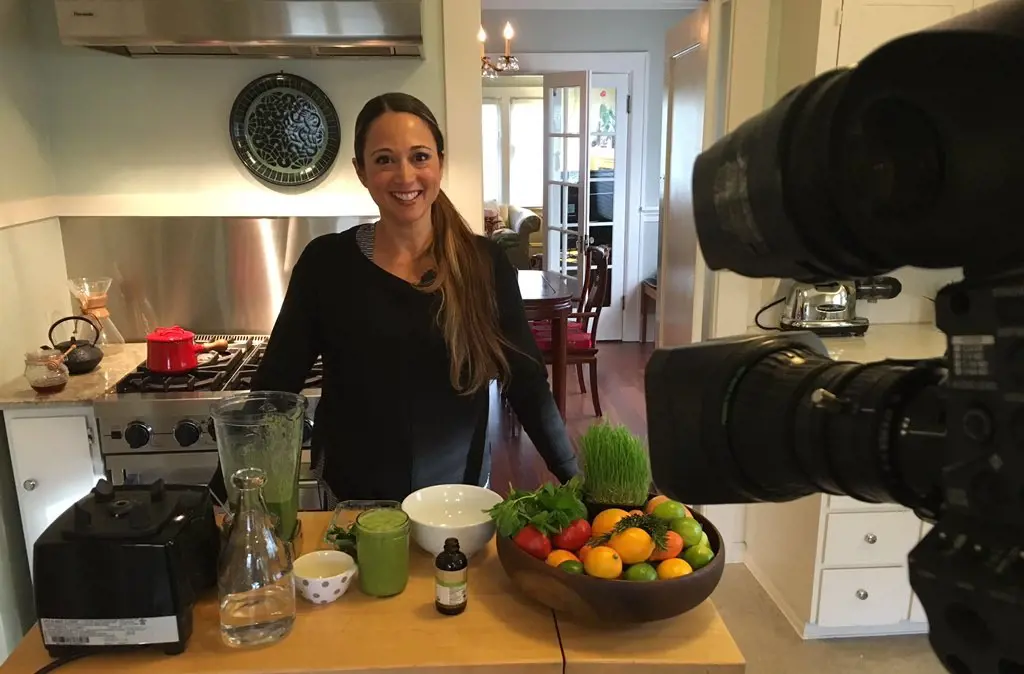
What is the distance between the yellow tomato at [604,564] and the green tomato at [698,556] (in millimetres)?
107

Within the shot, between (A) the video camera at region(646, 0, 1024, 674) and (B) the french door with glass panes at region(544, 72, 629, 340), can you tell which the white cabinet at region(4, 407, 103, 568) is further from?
(B) the french door with glass panes at region(544, 72, 629, 340)

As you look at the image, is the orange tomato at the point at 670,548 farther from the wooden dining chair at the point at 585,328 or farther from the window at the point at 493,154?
the window at the point at 493,154

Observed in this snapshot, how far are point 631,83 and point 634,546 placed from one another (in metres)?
5.13

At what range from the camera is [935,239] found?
45cm

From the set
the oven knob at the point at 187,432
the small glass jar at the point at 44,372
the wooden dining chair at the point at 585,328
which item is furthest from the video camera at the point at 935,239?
the wooden dining chair at the point at 585,328

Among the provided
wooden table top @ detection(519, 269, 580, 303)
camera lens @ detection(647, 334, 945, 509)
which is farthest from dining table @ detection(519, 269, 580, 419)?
camera lens @ detection(647, 334, 945, 509)

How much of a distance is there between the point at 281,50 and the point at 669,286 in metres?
1.86

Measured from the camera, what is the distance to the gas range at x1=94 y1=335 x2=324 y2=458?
2.07 metres

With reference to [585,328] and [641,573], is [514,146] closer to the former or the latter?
[585,328]

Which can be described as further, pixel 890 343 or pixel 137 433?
pixel 890 343

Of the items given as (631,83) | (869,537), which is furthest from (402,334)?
(631,83)

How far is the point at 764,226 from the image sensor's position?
0.48 meters

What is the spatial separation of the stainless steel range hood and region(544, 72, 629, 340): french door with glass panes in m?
3.56

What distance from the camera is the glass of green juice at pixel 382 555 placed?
114cm
